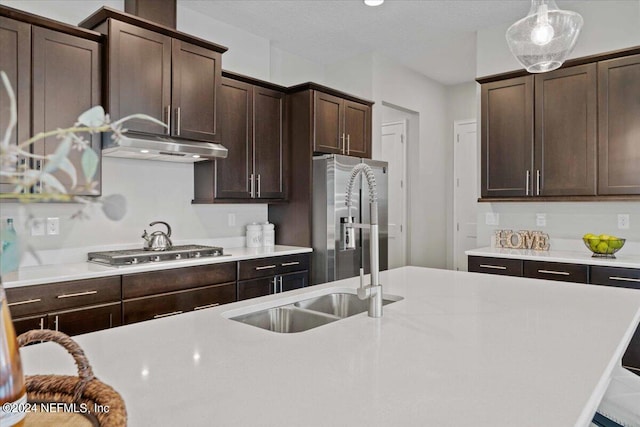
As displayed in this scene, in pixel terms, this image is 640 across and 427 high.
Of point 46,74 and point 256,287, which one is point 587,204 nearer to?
point 256,287

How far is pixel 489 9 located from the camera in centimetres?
376

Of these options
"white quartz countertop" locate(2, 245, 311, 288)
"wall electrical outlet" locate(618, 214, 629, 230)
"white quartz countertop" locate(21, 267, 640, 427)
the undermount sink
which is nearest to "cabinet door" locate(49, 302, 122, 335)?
"white quartz countertop" locate(2, 245, 311, 288)

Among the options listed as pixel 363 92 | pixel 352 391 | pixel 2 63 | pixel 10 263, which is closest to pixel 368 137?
pixel 363 92

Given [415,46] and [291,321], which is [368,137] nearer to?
[415,46]

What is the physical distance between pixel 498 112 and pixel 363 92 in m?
1.53

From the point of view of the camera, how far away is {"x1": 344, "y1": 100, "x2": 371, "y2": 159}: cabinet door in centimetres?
440

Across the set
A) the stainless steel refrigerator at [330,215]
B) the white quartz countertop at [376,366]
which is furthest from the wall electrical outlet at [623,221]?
the white quartz countertop at [376,366]

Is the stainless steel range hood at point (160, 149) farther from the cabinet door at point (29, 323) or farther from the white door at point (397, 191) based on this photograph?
the white door at point (397, 191)

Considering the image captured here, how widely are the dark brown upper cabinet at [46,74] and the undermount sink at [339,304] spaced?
1620 millimetres

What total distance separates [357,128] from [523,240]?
1894mm

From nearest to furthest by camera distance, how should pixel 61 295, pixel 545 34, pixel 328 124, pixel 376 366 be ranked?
1. pixel 376 366
2. pixel 545 34
3. pixel 61 295
4. pixel 328 124

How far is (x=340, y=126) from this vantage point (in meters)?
4.31

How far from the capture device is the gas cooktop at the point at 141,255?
275 centimetres

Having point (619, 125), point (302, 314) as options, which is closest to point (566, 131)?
point (619, 125)
